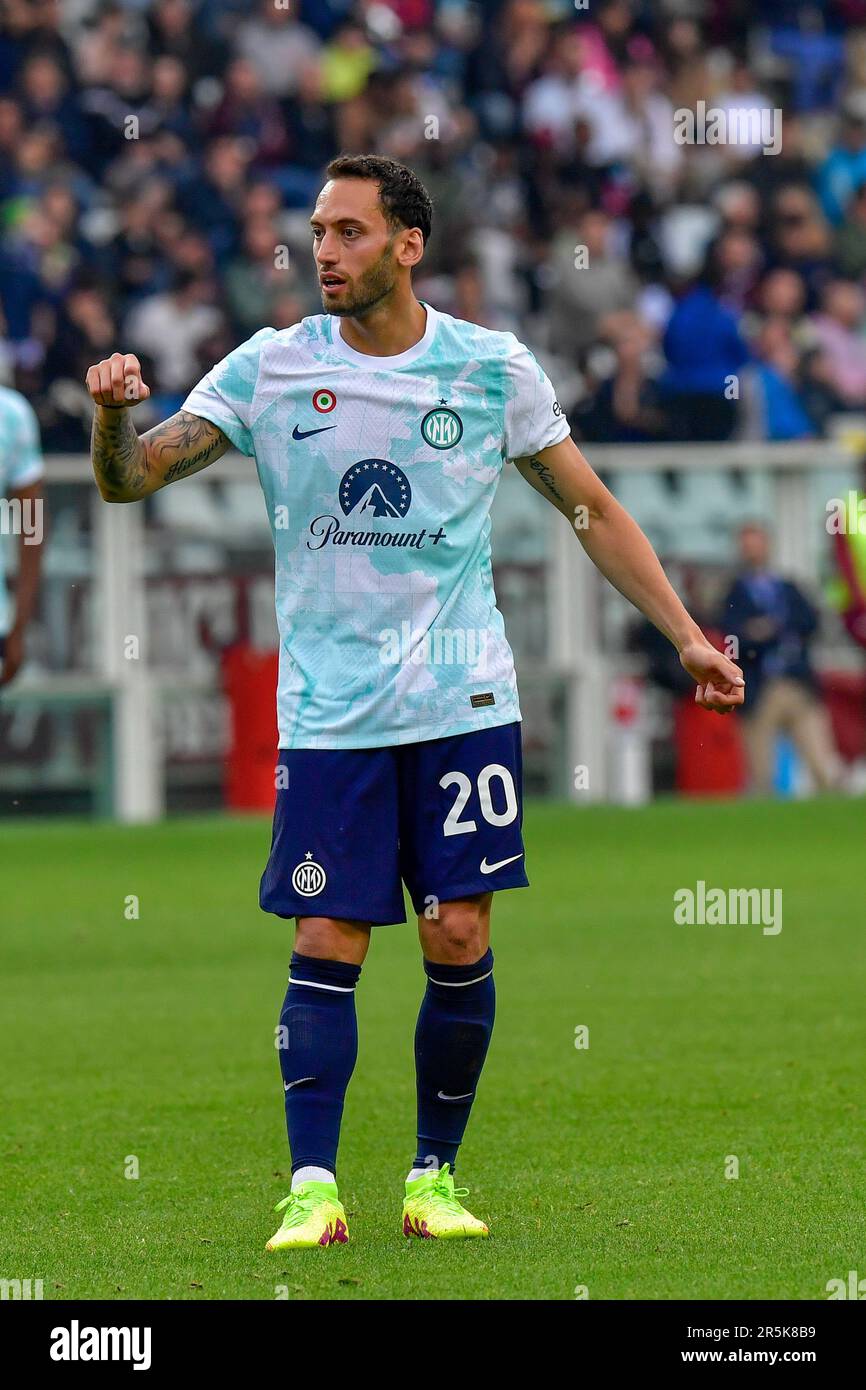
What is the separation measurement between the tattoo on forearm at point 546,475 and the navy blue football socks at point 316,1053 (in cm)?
112

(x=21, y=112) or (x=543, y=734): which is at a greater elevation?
(x=21, y=112)

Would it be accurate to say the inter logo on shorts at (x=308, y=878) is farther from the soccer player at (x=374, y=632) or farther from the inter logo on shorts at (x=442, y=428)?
the inter logo on shorts at (x=442, y=428)

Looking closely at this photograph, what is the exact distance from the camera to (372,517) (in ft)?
17.3

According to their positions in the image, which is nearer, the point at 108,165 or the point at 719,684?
the point at 719,684

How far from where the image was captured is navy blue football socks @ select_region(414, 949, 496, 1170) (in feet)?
17.7

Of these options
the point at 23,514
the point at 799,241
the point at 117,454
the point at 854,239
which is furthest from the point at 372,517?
the point at 854,239

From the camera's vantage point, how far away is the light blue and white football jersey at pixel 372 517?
527 centimetres

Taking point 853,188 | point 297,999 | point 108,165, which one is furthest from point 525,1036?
point 853,188

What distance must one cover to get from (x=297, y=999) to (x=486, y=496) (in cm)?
114

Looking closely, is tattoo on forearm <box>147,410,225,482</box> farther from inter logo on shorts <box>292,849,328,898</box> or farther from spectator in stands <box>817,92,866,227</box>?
spectator in stands <box>817,92,866,227</box>

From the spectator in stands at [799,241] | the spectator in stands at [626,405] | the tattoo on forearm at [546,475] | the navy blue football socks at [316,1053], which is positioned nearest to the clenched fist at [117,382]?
the tattoo on forearm at [546,475]

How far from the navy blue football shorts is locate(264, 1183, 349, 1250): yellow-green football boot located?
0.56 meters

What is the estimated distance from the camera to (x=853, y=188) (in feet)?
72.6
